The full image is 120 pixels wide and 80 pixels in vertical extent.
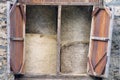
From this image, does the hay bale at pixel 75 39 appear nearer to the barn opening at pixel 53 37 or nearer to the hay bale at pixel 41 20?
the barn opening at pixel 53 37

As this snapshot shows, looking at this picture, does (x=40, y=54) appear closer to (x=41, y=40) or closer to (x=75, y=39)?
(x=41, y=40)

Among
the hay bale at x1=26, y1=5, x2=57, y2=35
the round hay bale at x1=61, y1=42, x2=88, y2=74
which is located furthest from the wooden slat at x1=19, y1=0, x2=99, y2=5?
the round hay bale at x1=61, y1=42, x2=88, y2=74

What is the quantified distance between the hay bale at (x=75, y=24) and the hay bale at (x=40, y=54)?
0.21 metres

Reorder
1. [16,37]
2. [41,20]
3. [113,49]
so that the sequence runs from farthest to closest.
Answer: [113,49], [41,20], [16,37]

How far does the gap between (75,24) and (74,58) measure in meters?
0.49

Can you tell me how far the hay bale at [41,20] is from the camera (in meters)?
3.82

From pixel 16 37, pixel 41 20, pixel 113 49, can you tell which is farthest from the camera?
pixel 113 49

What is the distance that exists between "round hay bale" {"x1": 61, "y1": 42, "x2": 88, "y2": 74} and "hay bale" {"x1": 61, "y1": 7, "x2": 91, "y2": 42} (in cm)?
10

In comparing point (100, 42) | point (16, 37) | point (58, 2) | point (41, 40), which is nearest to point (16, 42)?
point (16, 37)

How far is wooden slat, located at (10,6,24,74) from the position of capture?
11.6ft

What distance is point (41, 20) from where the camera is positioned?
384 cm

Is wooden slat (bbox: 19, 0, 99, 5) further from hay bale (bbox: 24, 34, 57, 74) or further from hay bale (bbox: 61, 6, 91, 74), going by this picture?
hay bale (bbox: 24, 34, 57, 74)

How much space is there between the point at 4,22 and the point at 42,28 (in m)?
0.55

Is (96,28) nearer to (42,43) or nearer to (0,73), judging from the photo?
(42,43)
